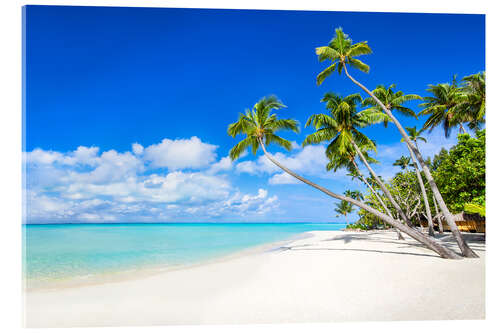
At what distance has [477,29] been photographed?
337 cm

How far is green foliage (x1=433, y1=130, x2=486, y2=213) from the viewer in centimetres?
649

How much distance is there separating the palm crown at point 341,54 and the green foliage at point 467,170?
3882 millimetres

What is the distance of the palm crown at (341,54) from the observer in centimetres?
538

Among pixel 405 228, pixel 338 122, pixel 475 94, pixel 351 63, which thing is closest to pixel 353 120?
pixel 338 122

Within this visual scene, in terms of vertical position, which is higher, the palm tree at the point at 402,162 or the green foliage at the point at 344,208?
the palm tree at the point at 402,162

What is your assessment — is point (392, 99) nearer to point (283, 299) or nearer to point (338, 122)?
point (338, 122)

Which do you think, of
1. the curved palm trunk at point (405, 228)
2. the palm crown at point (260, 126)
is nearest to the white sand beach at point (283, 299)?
the curved palm trunk at point (405, 228)

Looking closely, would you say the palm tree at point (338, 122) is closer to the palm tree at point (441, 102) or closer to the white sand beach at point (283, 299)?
the palm tree at point (441, 102)

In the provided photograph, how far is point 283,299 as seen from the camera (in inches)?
121

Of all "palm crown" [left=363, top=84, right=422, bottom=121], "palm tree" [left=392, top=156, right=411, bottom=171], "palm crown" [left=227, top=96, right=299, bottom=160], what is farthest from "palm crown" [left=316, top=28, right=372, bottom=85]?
"palm tree" [left=392, top=156, right=411, bottom=171]

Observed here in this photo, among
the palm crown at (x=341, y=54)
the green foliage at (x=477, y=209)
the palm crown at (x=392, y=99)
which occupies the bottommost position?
the green foliage at (x=477, y=209)

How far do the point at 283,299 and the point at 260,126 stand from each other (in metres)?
4.38

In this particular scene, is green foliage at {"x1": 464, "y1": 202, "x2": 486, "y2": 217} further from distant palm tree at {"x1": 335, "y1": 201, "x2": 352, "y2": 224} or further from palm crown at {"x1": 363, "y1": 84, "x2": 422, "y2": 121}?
distant palm tree at {"x1": 335, "y1": 201, "x2": 352, "y2": 224}
